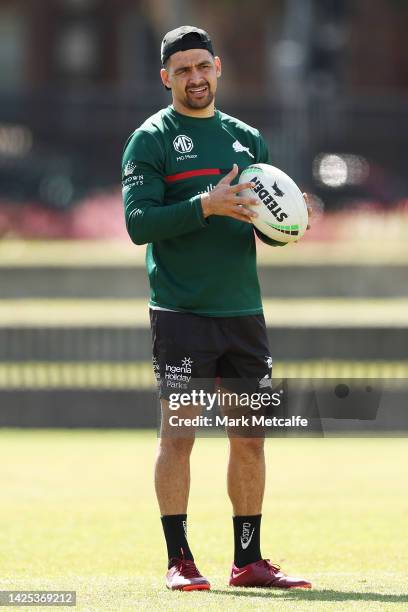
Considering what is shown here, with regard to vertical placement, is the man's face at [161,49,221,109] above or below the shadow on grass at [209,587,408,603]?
above

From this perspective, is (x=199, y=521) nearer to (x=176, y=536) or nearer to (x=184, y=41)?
(x=176, y=536)

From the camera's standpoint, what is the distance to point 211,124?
610 centimetres

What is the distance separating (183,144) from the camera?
19.7ft

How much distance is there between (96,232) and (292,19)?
10.2 meters

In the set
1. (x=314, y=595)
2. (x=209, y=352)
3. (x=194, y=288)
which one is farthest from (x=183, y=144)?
(x=314, y=595)

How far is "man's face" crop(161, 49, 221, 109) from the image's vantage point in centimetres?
601

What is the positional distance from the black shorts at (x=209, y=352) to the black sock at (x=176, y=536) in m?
0.45

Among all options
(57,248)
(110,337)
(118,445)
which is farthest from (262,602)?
(57,248)

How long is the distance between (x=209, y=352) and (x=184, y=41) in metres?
1.15

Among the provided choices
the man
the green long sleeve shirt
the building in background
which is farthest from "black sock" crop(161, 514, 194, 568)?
the building in background

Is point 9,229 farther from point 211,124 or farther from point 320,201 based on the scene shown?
point 211,124

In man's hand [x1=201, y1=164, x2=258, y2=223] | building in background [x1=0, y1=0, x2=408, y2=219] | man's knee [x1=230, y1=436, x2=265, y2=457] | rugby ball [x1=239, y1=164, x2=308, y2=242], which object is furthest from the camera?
building in background [x1=0, y1=0, x2=408, y2=219]

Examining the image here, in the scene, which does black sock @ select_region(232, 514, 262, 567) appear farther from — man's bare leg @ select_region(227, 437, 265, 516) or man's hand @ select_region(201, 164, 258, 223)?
man's hand @ select_region(201, 164, 258, 223)

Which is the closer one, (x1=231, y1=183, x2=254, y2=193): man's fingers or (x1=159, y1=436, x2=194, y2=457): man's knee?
(x1=231, y1=183, x2=254, y2=193): man's fingers
